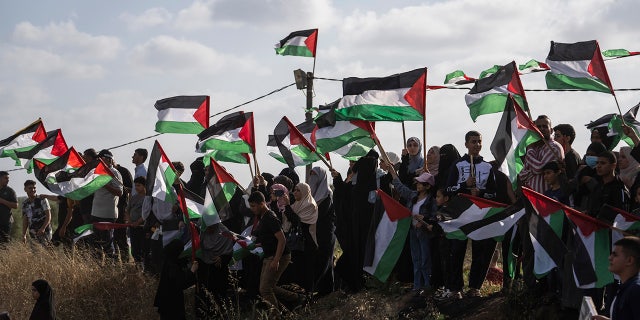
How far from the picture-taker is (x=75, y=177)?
17.5 m

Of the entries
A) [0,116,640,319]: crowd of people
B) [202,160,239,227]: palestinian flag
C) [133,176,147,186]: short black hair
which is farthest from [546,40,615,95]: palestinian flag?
[133,176,147,186]: short black hair

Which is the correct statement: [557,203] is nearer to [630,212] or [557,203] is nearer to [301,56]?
[630,212]

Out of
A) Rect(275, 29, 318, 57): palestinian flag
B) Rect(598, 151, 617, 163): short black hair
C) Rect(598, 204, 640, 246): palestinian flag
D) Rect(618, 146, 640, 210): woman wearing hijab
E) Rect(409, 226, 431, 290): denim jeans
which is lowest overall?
Rect(409, 226, 431, 290): denim jeans

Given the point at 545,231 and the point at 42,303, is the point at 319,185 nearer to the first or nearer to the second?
the point at 42,303

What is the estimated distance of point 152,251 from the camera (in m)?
17.1

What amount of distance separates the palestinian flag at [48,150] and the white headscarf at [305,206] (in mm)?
6125

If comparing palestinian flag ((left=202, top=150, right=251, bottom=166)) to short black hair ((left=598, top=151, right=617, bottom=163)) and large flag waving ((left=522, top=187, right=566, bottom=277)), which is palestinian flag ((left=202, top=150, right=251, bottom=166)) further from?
short black hair ((left=598, top=151, right=617, bottom=163))

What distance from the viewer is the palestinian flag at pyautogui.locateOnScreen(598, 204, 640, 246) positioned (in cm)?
1081

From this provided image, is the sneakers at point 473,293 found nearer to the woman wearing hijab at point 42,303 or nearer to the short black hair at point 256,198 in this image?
the short black hair at point 256,198

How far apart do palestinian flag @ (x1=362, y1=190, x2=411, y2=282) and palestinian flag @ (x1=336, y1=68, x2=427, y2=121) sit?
103 cm

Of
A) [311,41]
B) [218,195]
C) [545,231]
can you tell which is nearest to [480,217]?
[545,231]

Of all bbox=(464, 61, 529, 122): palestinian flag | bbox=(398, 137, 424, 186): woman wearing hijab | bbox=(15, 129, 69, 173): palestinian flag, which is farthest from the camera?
bbox=(15, 129, 69, 173): palestinian flag

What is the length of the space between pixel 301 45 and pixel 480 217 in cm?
734

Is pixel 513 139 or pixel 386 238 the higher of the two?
pixel 513 139
